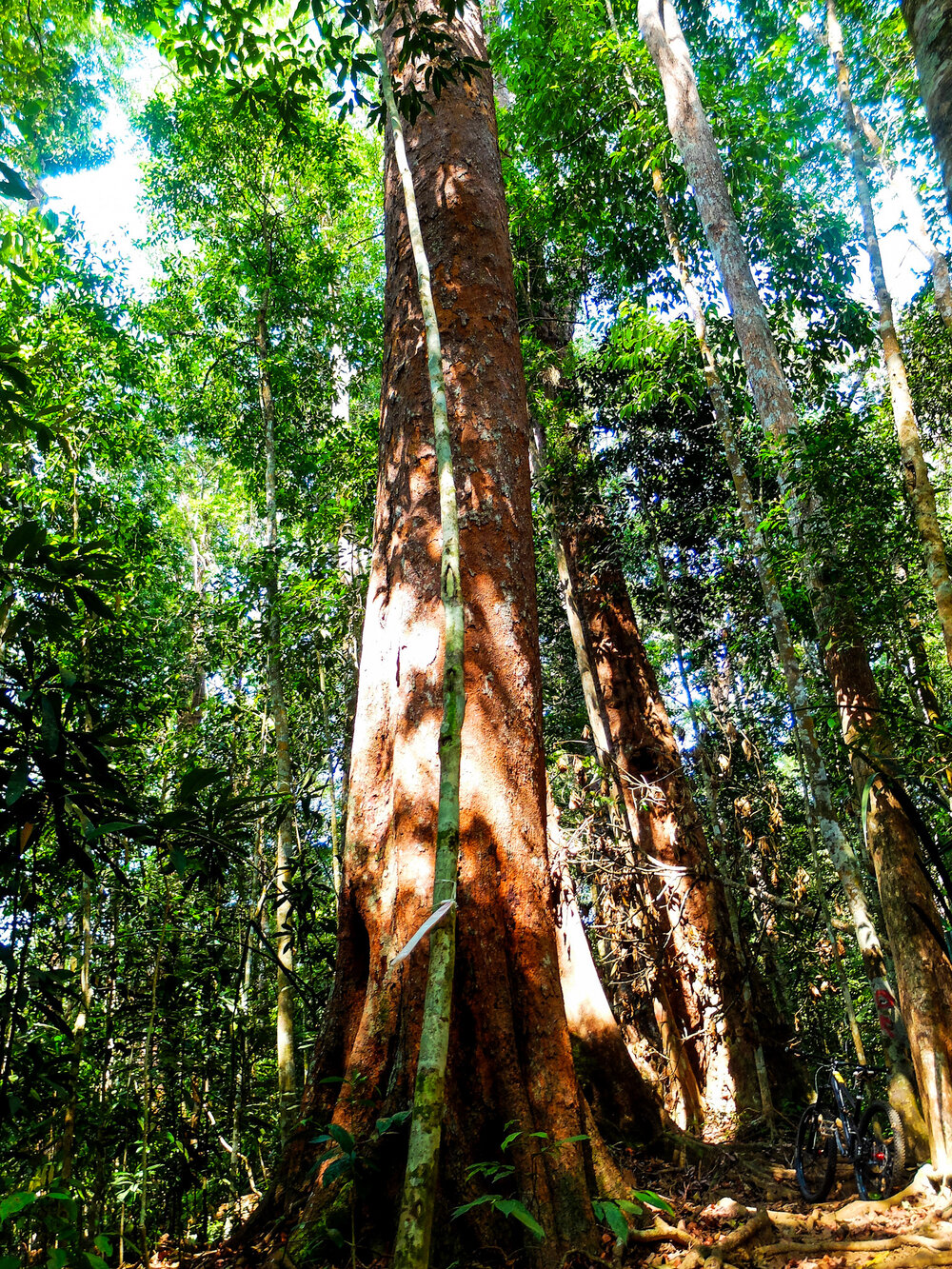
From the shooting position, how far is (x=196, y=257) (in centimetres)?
960

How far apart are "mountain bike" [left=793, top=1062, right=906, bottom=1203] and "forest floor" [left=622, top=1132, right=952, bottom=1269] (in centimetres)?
10

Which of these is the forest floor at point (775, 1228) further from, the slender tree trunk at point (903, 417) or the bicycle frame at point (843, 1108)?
the slender tree trunk at point (903, 417)

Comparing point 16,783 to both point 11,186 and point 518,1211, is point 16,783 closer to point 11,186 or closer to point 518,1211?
point 11,186

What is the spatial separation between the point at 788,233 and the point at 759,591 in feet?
16.7

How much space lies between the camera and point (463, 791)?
9.32 feet

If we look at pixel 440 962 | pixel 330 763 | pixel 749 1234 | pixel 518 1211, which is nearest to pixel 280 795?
pixel 440 962

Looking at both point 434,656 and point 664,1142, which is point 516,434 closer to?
point 434,656

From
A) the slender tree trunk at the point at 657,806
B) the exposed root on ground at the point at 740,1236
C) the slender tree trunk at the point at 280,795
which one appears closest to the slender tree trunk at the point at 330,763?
the slender tree trunk at the point at 280,795

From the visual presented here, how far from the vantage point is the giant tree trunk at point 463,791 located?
2.41 m

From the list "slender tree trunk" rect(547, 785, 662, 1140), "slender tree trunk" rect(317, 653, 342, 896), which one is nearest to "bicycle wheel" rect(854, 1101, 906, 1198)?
"slender tree trunk" rect(547, 785, 662, 1140)

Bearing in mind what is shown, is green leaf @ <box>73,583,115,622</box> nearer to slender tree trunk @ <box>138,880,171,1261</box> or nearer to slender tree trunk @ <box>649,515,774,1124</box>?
slender tree trunk @ <box>138,880,171,1261</box>

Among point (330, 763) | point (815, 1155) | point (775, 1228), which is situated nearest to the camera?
point (775, 1228)

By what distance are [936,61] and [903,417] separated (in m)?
3.68

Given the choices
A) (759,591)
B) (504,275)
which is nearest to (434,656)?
(504,275)
